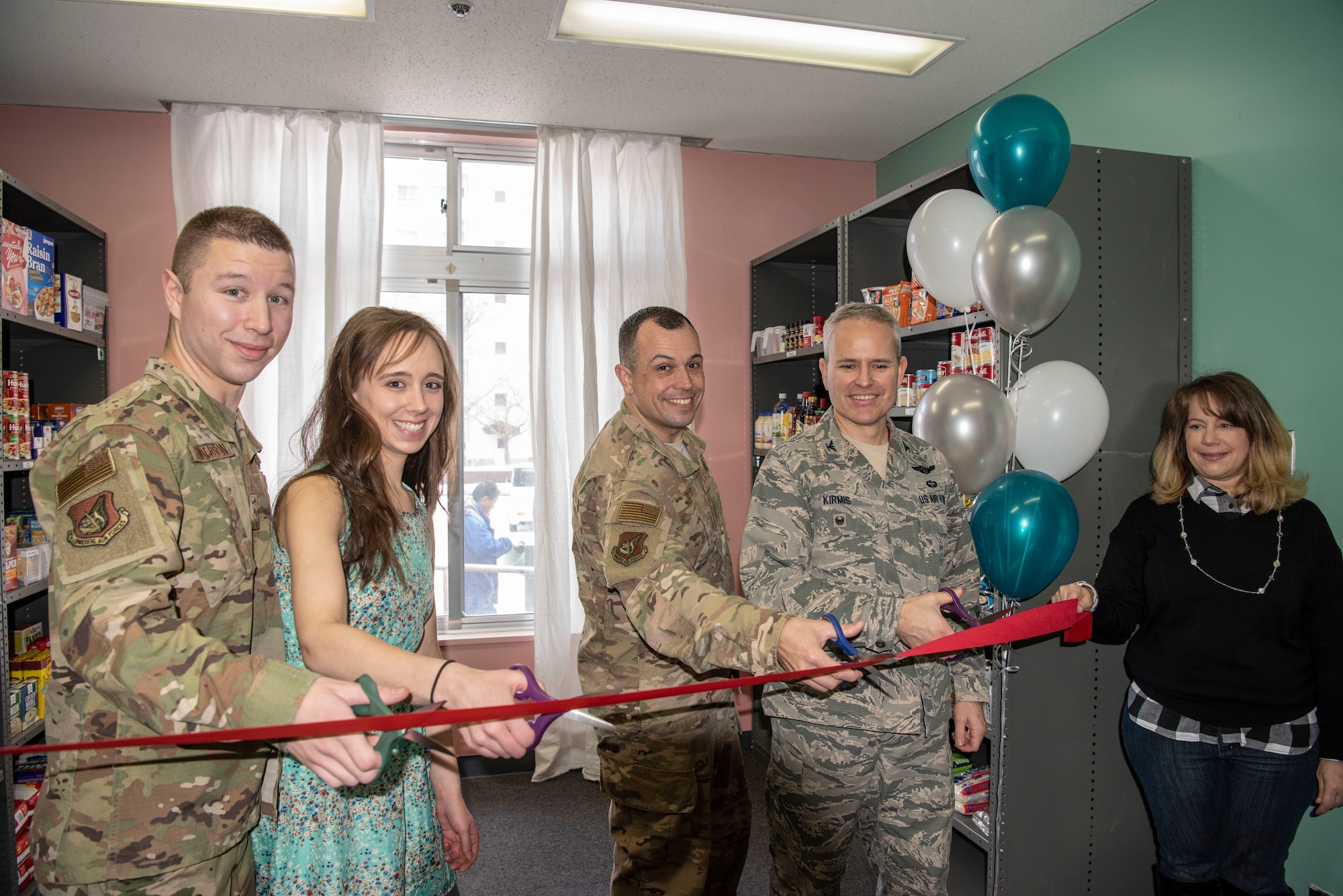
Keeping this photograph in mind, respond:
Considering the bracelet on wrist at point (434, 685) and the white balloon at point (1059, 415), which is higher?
the white balloon at point (1059, 415)

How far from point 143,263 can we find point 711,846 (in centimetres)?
391

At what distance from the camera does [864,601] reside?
1679 millimetres

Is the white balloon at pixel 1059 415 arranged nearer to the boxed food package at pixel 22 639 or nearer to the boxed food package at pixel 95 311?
the boxed food package at pixel 22 639

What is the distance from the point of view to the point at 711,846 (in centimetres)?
187

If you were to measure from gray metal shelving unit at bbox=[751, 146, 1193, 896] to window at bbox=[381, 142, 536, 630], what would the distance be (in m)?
2.61

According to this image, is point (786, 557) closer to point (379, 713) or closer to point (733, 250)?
point (379, 713)

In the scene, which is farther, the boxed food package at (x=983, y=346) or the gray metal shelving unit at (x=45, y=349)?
the gray metal shelving unit at (x=45, y=349)

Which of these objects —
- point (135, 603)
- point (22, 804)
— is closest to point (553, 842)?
point (22, 804)

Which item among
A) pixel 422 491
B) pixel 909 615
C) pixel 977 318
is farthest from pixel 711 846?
pixel 977 318

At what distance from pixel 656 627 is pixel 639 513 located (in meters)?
0.27

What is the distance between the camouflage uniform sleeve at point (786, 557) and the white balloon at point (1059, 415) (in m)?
0.79

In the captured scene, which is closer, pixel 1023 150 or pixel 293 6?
pixel 1023 150

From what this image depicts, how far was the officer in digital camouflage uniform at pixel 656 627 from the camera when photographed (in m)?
1.65

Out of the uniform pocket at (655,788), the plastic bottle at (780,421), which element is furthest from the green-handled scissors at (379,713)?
the plastic bottle at (780,421)
